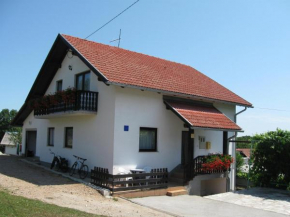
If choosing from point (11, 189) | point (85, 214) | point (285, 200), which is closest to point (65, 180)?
point (11, 189)

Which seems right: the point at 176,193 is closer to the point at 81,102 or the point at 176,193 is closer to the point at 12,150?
the point at 81,102

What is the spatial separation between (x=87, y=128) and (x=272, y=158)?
8718 millimetres

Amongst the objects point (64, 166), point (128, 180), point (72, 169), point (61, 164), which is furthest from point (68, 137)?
point (128, 180)

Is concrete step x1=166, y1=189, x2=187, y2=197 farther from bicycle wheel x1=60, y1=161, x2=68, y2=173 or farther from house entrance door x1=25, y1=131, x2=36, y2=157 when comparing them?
house entrance door x1=25, y1=131, x2=36, y2=157

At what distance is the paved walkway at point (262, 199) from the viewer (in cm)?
1073

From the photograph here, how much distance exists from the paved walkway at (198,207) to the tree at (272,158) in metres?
4.09

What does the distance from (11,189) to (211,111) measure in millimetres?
10129

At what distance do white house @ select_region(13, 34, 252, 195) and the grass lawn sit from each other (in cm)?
467

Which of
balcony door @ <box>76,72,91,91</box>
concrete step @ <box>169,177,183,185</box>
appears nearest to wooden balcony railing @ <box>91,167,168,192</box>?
concrete step @ <box>169,177,183,185</box>

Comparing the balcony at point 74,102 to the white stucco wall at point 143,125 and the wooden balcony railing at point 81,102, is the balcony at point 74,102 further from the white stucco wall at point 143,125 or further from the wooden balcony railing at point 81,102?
the white stucco wall at point 143,125

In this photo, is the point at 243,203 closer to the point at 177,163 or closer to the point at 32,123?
the point at 177,163

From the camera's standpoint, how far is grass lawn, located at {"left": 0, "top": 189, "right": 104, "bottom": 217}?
23.2 ft

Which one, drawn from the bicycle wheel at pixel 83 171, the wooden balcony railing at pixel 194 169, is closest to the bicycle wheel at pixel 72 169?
the bicycle wheel at pixel 83 171

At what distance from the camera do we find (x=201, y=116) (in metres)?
14.4
